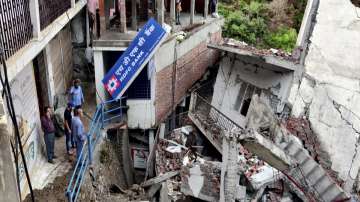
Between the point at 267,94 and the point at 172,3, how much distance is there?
4.78 metres

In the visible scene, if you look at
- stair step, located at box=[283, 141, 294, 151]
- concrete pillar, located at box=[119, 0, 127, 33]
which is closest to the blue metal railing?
concrete pillar, located at box=[119, 0, 127, 33]

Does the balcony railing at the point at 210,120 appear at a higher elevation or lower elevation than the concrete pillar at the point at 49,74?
lower

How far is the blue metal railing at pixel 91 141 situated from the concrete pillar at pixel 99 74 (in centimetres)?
30

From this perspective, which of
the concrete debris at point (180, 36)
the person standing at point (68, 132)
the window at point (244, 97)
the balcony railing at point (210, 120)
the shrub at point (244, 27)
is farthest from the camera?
the shrub at point (244, 27)

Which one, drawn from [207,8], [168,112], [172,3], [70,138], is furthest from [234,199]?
[207,8]

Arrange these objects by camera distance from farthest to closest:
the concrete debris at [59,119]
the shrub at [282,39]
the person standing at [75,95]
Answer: the shrub at [282,39] < the concrete debris at [59,119] < the person standing at [75,95]

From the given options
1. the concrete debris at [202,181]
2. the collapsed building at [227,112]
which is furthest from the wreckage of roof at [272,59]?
the concrete debris at [202,181]

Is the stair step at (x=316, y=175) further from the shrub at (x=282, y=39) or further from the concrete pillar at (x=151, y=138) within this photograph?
the shrub at (x=282, y=39)

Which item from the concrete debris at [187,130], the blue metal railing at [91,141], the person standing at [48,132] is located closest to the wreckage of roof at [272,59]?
the concrete debris at [187,130]

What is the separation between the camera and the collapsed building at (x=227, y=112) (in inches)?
350

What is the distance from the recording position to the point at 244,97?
559 inches

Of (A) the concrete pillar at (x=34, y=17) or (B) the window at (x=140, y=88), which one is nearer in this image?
(A) the concrete pillar at (x=34, y=17)

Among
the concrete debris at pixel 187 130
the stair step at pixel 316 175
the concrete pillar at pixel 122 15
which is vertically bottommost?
the concrete debris at pixel 187 130

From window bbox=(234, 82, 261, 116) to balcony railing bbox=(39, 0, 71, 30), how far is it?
651 centimetres
